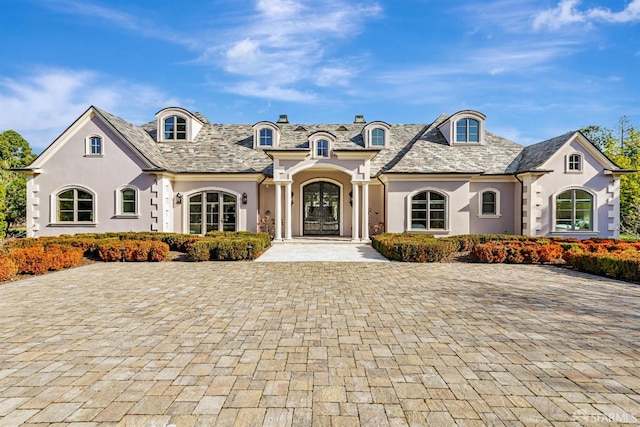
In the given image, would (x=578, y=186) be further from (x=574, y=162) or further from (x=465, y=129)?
(x=465, y=129)

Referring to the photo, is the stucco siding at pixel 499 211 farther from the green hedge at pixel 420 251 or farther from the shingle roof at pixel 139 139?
the shingle roof at pixel 139 139

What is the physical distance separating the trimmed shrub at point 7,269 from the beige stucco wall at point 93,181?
24.6ft

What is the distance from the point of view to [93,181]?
53.9 feet

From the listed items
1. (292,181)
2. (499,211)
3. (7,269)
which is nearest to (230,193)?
(292,181)

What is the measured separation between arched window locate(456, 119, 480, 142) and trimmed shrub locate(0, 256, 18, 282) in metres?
20.0

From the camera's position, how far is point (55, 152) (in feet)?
53.5

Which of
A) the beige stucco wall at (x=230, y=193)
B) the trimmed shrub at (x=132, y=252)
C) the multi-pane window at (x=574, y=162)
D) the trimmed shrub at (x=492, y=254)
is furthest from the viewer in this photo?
the beige stucco wall at (x=230, y=193)

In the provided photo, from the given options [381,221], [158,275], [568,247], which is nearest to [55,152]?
[158,275]

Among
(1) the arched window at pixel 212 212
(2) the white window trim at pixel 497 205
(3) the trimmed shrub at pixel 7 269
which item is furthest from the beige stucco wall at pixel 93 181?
(2) the white window trim at pixel 497 205

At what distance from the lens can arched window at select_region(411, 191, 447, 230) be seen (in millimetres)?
17203

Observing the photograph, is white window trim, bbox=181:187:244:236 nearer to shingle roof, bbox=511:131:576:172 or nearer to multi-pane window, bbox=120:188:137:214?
multi-pane window, bbox=120:188:137:214

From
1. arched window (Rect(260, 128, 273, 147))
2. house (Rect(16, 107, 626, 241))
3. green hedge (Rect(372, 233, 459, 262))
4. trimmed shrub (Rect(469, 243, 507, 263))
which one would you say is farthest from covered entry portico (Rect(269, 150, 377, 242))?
trimmed shrub (Rect(469, 243, 507, 263))

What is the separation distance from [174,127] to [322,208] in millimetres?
10015

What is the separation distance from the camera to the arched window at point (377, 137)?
19.7 metres
